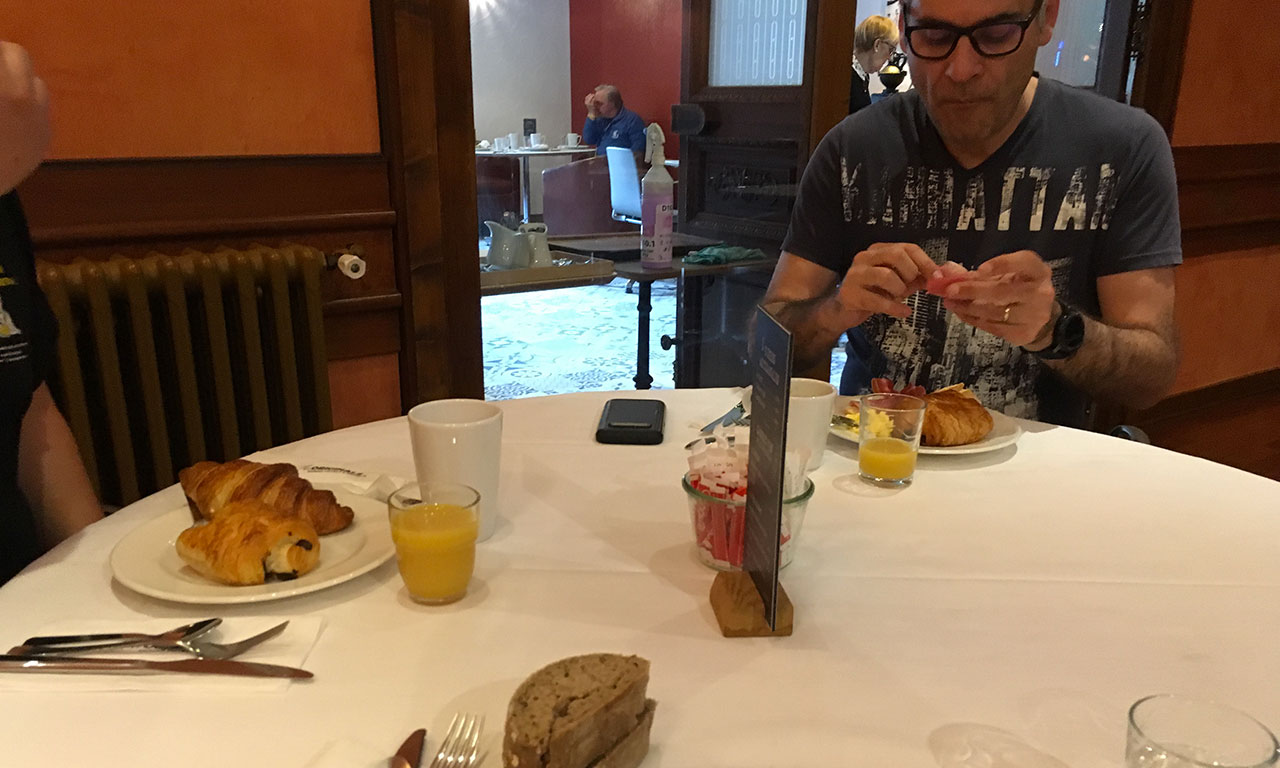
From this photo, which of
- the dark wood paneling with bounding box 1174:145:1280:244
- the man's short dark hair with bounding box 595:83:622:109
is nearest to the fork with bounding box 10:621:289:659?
the dark wood paneling with bounding box 1174:145:1280:244

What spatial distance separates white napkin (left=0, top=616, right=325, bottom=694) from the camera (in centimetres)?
70

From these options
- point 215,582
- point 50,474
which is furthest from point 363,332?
point 215,582

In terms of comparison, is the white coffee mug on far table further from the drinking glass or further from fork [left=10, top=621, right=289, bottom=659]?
the drinking glass

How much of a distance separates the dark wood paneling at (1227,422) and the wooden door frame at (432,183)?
231 centimetres

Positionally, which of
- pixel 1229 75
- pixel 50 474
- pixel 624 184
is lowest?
pixel 50 474

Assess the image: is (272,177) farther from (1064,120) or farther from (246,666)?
(1064,120)

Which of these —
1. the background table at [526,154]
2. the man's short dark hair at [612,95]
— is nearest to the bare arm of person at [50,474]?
the man's short dark hair at [612,95]

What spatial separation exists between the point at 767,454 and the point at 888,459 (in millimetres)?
413

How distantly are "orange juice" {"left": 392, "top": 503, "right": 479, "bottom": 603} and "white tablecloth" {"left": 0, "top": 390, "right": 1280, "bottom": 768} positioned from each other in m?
0.02

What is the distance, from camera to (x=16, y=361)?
1082 millimetres

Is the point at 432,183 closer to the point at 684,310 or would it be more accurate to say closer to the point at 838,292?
the point at 838,292

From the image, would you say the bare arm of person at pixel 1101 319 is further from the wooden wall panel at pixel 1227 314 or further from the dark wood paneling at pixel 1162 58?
the wooden wall panel at pixel 1227 314

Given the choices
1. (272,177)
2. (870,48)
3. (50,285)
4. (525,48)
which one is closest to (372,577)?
(50,285)

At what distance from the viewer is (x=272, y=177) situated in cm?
188
